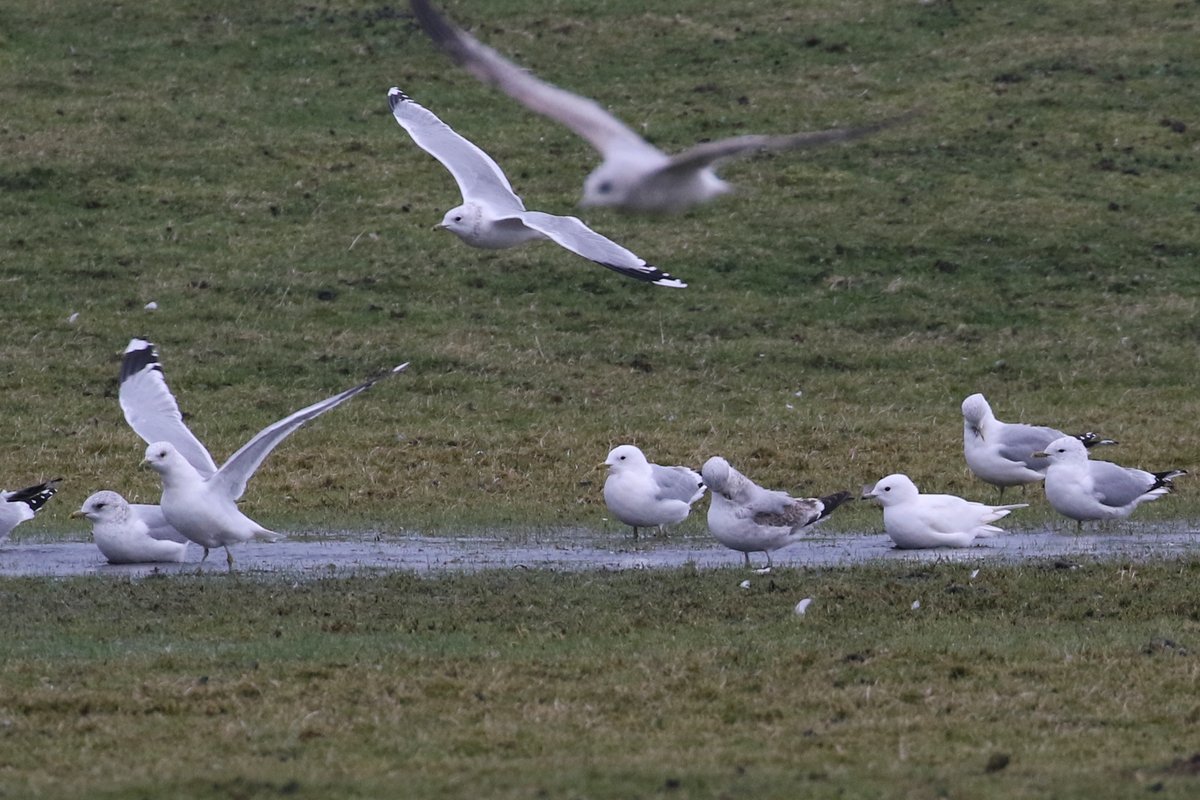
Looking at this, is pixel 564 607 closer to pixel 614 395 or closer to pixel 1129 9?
pixel 614 395

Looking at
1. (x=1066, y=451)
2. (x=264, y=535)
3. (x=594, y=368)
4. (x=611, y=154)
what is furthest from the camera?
(x=594, y=368)

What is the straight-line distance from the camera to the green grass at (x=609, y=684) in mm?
7617

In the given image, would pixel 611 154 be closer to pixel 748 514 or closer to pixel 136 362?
pixel 748 514

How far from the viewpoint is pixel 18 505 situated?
570 inches

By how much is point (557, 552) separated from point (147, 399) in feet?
11.6

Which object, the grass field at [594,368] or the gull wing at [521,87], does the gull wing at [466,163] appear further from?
the gull wing at [521,87]

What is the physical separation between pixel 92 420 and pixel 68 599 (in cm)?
888

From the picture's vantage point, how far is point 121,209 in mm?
28219

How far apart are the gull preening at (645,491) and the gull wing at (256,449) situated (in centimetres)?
250

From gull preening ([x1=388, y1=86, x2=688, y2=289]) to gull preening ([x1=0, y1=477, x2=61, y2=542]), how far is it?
390cm

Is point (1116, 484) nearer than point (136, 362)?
No

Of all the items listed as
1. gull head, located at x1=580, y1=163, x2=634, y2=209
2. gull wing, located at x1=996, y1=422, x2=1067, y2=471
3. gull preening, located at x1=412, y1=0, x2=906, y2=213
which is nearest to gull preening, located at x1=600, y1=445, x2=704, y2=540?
gull wing, located at x1=996, y1=422, x2=1067, y2=471

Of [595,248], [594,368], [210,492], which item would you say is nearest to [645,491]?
[595,248]

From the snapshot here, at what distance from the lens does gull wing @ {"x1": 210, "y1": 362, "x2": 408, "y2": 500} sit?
12.3 m
